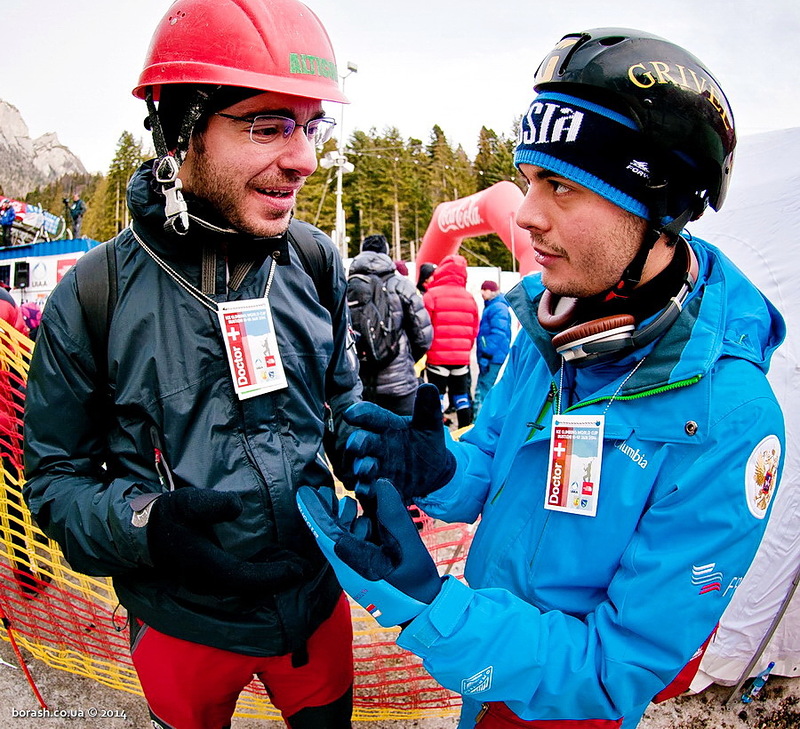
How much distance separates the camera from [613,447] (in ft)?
4.15

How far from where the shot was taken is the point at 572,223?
1.28m

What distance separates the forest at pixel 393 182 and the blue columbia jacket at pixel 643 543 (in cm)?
4408

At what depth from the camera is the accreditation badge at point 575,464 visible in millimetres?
1263

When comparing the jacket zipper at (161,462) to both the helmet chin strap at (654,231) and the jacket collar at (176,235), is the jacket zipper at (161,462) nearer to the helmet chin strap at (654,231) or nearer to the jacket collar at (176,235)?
the jacket collar at (176,235)

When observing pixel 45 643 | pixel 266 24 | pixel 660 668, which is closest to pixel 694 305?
pixel 660 668

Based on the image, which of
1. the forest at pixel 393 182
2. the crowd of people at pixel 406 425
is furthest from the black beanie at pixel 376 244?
the forest at pixel 393 182

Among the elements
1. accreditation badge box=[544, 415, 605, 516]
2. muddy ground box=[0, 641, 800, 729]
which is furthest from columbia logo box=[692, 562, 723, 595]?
muddy ground box=[0, 641, 800, 729]

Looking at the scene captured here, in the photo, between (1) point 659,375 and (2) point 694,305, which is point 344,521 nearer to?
(1) point 659,375

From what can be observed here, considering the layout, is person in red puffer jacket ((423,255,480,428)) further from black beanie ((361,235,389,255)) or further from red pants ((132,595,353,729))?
red pants ((132,595,353,729))

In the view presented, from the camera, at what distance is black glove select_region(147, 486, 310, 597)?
1.30m

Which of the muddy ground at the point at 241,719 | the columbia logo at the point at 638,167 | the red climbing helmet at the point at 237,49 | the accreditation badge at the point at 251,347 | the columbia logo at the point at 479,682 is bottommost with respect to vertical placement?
the muddy ground at the point at 241,719

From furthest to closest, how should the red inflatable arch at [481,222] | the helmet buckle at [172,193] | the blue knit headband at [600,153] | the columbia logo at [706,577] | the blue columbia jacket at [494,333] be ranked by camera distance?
the red inflatable arch at [481,222]
the blue columbia jacket at [494,333]
the helmet buckle at [172,193]
the blue knit headband at [600,153]
the columbia logo at [706,577]

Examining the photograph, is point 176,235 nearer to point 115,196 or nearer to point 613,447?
point 613,447

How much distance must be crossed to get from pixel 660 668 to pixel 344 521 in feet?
2.58
